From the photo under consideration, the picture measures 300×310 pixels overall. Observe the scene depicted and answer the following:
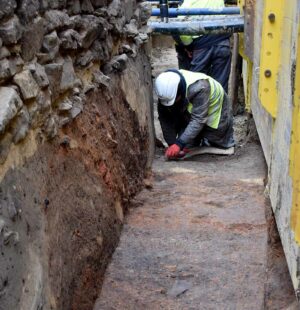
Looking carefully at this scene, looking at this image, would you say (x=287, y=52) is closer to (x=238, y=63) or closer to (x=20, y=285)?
(x=20, y=285)

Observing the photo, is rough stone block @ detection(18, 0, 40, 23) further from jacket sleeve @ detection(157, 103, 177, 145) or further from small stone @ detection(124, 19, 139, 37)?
jacket sleeve @ detection(157, 103, 177, 145)

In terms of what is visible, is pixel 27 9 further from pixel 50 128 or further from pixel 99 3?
pixel 99 3

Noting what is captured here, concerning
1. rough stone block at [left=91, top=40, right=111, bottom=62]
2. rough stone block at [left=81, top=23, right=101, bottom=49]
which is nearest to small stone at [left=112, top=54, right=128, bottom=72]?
rough stone block at [left=91, top=40, right=111, bottom=62]

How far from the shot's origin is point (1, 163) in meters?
1.96

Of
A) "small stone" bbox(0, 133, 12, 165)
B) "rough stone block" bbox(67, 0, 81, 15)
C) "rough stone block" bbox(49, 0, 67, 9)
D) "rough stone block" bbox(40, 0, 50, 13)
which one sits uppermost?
"rough stone block" bbox(40, 0, 50, 13)

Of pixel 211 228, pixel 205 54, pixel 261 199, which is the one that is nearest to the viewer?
pixel 211 228

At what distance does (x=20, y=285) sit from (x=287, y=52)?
1.70 m

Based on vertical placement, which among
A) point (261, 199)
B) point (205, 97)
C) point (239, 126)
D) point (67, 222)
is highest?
point (67, 222)

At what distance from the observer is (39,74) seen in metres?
2.41

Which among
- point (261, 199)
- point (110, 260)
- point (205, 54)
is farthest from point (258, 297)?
point (205, 54)

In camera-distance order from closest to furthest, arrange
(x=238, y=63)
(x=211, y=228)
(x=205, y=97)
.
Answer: (x=211, y=228), (x=205, y=97), (x=238, y=63)

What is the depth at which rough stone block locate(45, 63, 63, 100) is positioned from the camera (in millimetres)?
2588

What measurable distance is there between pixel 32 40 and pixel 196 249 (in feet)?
6.06

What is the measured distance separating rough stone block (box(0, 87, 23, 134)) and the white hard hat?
10.4ft
